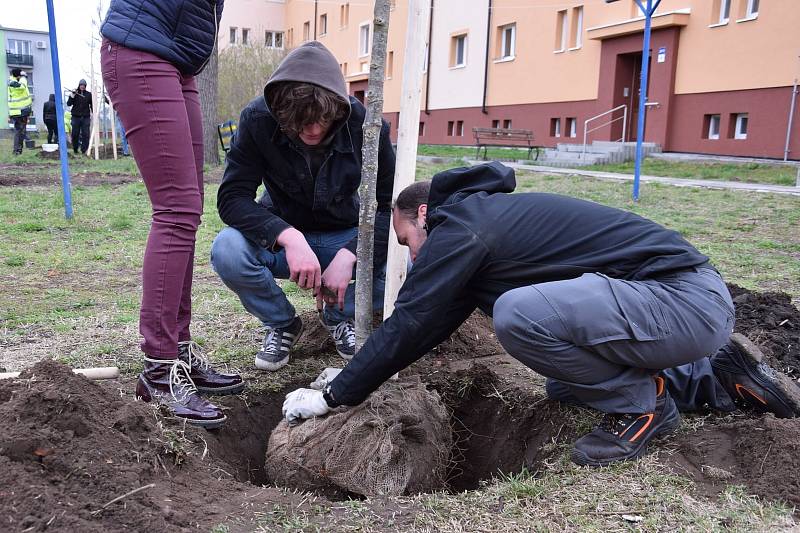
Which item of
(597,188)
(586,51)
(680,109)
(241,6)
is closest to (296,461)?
(597,188)

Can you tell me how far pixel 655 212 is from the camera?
8883 mm

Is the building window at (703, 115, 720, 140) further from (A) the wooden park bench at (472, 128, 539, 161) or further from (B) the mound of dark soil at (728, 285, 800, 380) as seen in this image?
(B) the mound of dark soil at (728, 285, 800, 380)

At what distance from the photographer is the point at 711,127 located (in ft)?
53.5

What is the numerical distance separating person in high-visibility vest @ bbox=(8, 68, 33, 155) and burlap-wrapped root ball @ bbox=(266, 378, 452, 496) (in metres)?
18.7

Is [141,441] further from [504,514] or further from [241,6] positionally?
[241,6]

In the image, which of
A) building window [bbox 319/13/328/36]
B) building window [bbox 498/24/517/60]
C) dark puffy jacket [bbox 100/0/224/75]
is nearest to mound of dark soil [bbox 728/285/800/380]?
dark puffy jacket [bbox 100/0/224/75]

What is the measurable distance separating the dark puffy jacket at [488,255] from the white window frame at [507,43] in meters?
20.7

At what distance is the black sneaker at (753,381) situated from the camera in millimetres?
2641

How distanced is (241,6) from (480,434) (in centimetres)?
4088

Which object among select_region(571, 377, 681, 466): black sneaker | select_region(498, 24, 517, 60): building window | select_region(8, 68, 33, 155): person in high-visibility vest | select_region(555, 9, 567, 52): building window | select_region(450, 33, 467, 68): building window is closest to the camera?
select_region(571, 377, 681, 466): black sneaker

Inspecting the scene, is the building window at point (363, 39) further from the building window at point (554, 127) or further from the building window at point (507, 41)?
the building window at point (554, 127)

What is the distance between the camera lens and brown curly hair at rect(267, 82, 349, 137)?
277cm

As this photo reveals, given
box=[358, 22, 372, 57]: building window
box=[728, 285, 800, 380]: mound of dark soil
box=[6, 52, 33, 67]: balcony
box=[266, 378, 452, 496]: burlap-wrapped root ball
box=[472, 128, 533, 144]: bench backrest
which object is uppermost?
box=[6, 52, 33, 67]: balcony

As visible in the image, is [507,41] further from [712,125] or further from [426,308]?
[426,308]
